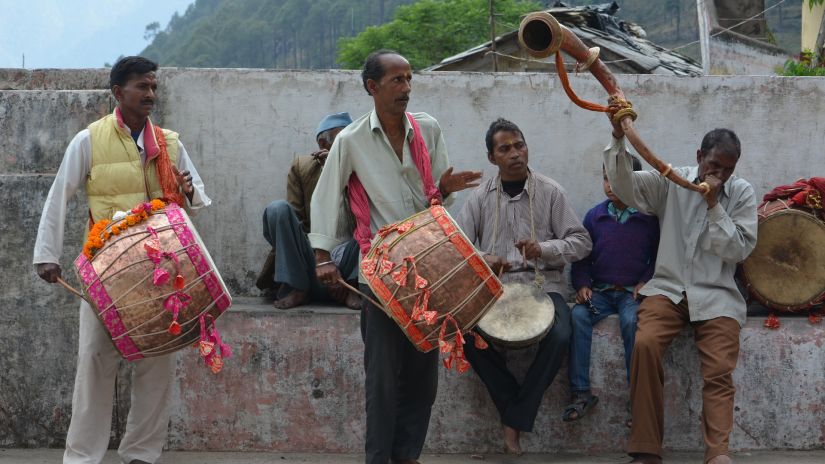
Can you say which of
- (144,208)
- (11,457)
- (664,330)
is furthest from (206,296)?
(664,330)

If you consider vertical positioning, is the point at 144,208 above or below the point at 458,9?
below

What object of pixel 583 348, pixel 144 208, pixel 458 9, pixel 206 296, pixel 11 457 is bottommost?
pixel 11 457

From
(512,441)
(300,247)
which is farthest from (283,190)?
(512,441)

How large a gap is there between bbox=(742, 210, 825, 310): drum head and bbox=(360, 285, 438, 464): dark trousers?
2050 mm

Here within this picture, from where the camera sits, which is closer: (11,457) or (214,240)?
(11,457)

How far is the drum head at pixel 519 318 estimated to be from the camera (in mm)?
5273

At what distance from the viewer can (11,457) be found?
568 cm

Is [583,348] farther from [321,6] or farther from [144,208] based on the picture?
[321,6]

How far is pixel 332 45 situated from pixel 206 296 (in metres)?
69.3

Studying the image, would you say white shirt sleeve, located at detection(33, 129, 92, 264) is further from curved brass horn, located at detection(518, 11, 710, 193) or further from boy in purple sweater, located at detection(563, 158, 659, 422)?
boy in purple sweater, located at detection(563, 158, 659, 422)

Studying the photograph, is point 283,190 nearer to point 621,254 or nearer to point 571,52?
Result: point 621,254

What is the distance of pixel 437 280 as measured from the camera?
14.5ft

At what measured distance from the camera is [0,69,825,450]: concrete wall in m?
5.71

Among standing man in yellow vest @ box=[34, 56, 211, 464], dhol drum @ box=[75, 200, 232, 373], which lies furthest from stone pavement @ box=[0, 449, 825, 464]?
dhol drum @ box=[75, 200, 232, 373]
